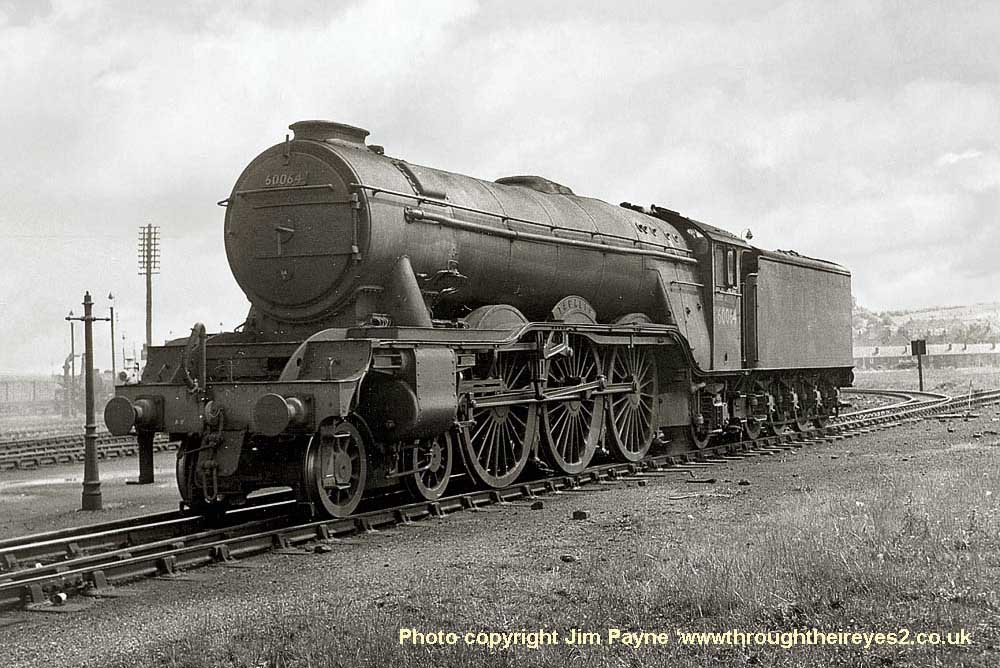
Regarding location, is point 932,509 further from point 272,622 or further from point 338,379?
point 272,622

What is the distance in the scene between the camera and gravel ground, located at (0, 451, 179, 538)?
10891mm

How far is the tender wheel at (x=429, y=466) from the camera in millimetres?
9664

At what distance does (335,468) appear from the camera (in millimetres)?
8656

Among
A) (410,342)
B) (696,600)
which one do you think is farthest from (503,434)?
(696,600)

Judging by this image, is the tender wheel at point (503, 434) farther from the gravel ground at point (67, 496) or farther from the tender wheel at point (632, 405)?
the gravel ground at point (67, 496)

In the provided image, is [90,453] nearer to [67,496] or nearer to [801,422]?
[67,496]

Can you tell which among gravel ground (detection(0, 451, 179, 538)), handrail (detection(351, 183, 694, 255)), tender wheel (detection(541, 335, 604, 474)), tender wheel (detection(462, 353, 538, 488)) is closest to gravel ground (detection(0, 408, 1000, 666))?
tender wheel (detection(462, 353, 538, 488))

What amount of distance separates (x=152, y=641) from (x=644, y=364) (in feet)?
30.7

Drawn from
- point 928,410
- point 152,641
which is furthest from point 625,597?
point 928,410

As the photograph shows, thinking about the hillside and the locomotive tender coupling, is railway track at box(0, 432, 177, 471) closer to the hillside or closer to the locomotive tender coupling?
the locomotive tender coupling

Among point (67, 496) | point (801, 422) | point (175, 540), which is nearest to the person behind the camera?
point (175, 540)

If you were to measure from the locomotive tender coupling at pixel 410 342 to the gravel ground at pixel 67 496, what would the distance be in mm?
2332

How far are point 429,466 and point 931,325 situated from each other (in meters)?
125

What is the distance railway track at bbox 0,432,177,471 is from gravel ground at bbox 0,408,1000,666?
890 cm
